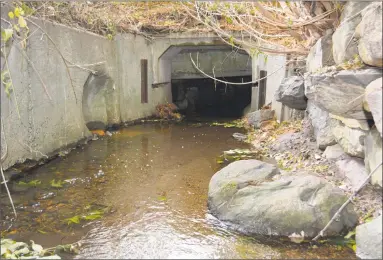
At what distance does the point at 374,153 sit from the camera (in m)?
3.93

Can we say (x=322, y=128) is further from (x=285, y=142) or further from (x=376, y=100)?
(x=376, y=100)

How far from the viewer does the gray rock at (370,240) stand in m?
3.25

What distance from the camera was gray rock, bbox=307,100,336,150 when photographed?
5812mm

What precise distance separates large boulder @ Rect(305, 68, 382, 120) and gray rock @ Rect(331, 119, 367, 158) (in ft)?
0.89

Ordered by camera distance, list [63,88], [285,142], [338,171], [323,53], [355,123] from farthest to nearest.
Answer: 1. [63,88]
2. [285,142]
3. [323,53]
4. [338,171]
5. [355,123]

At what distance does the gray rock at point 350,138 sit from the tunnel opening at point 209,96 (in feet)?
30.2

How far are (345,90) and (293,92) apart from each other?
2775mm

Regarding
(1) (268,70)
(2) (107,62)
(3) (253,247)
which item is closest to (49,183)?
(3) (253,247)

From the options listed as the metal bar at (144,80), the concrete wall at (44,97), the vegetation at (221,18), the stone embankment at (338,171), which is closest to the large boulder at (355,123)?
the stone embankment at (338,171)

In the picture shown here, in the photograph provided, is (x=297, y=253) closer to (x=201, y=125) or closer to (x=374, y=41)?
(x=374, y=41)

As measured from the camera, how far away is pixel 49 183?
5.67 metres

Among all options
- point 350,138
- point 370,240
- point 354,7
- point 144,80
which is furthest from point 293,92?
point 144,80

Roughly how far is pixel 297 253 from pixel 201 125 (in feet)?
25.9

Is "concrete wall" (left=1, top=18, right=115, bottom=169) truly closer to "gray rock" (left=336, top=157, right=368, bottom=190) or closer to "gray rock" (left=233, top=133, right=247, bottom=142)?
"gray rock" (left=233, top=133, right=247, bottom=142)
